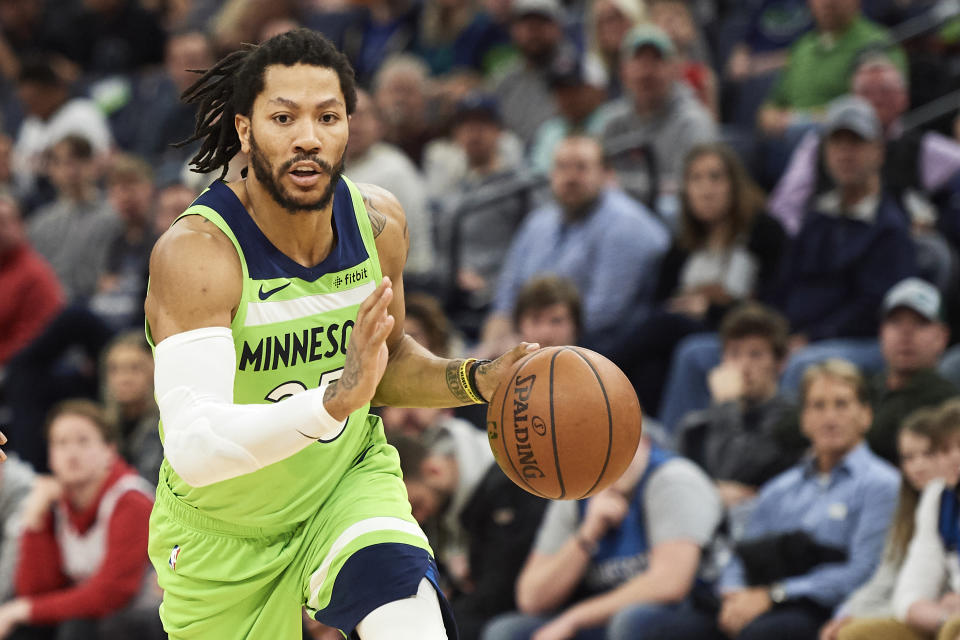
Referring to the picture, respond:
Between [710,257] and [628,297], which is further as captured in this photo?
[628,297]

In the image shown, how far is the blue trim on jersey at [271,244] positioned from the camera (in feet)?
12.7

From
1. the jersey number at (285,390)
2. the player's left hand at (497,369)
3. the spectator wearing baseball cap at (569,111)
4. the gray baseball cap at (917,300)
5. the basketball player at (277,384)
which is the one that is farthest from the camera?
the spectator wearing baseball cap at (569,111)

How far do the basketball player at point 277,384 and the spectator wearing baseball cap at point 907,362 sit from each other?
310 centimetres

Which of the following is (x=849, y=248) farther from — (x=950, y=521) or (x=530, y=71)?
(x=530, y=71)

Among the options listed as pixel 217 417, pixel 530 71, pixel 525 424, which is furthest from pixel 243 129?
pixel 530 71

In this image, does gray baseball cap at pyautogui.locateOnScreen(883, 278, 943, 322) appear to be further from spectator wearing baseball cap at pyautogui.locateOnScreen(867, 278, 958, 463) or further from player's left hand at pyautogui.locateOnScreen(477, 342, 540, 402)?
player's left hand at pyautogui.locateOnScreen(477, 342, 540, 402)

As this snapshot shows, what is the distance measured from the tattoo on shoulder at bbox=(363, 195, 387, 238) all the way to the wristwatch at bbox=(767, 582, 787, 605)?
2589mm

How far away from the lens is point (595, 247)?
8148 mm

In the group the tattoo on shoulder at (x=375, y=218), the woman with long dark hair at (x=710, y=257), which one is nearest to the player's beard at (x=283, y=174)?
the tattoo on shoulder at (x=375, y=218)

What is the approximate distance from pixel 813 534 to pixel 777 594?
0.37m

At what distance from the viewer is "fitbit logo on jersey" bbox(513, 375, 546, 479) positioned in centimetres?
394

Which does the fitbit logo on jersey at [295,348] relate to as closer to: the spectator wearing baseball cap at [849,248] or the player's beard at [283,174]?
the player's beard at [283,174]

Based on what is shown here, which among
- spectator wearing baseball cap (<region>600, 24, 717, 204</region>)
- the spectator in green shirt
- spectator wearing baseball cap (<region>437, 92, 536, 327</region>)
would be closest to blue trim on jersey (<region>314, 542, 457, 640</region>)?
spectator wearing baseball cap (<region>437, 92, 536, 327</region>)

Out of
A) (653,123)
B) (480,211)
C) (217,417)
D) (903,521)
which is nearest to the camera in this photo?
(217,417)
